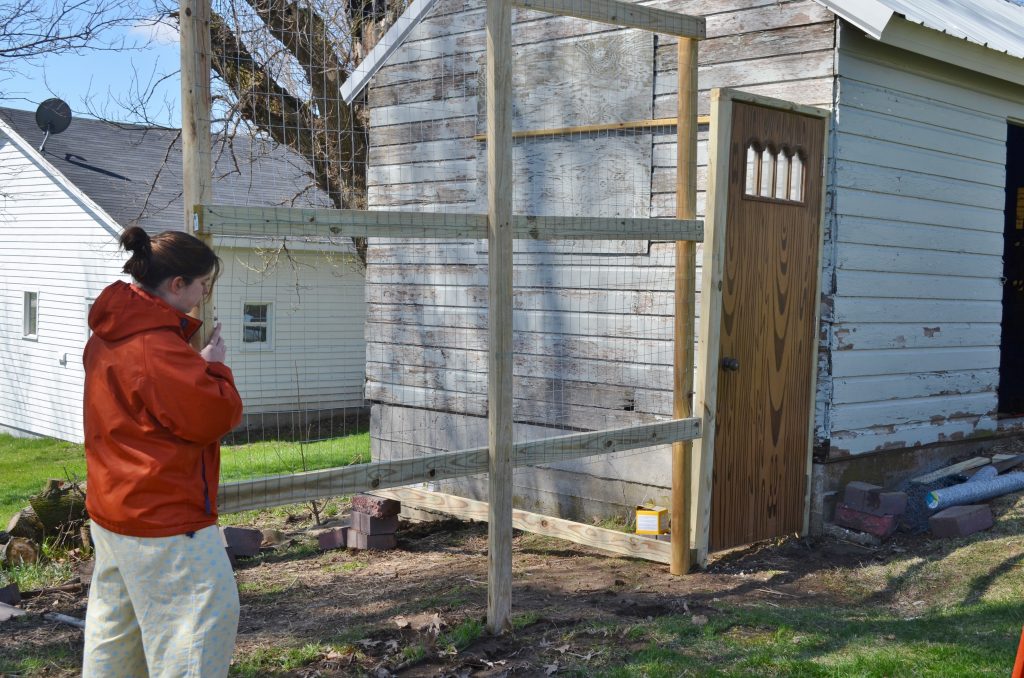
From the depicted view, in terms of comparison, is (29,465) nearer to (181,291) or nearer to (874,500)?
(874,500)

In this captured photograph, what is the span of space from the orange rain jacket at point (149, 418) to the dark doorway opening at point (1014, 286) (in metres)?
10.2

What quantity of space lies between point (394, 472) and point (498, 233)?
1.22 meters

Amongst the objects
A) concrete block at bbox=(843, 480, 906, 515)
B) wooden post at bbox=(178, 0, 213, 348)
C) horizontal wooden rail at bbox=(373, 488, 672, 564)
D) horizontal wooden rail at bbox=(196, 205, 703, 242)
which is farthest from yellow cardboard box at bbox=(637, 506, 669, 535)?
wooden post at bbox=(178, 0, 213, 348)

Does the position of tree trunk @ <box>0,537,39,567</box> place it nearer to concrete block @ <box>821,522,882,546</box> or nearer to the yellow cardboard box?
the yellow cardboard box

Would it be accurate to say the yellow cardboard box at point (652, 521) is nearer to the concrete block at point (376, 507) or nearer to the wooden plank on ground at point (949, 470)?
the concrete block at point (376, 507)

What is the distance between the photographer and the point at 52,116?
A: 19.3m

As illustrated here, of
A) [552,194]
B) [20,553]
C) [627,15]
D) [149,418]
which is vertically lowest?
[20,553]

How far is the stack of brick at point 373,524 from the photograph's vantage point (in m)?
7.46

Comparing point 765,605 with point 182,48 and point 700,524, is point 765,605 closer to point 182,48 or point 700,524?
point 700,524

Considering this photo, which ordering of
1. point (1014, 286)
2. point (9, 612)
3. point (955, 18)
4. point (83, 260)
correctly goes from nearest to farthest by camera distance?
1. point (9, 612)
2. point (955, 18)
3. point (1014, 286)
4. point (83, 260)

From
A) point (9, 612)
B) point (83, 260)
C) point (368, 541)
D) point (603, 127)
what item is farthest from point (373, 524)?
point (83, 260)

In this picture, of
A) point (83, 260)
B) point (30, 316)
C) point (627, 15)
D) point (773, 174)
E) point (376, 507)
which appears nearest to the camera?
point (627, 15)

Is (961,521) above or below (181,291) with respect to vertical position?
below

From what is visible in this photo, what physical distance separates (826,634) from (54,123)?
724 inches
